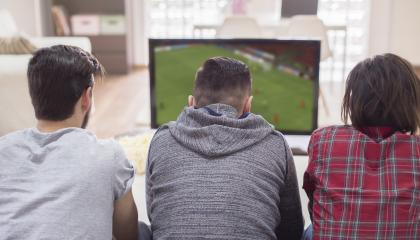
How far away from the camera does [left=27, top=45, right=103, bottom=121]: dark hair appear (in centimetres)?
142

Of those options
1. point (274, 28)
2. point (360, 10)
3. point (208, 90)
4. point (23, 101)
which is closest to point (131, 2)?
point (274, 28)

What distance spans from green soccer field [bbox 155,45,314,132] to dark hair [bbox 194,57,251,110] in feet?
2.40

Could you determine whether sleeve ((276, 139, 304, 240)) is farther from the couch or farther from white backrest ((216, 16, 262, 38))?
white backrest ((216, 16, 262, 38))

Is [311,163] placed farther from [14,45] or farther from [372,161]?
[14,45]

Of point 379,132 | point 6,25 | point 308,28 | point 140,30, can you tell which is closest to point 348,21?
point 308,28

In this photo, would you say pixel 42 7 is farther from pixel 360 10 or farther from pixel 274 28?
pixel 360 10

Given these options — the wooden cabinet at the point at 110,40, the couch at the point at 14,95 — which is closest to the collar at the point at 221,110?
the couch at the point at 14,95

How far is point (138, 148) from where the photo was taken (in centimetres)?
223

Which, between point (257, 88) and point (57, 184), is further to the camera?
point (257, 88)

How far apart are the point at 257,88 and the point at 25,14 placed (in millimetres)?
4491

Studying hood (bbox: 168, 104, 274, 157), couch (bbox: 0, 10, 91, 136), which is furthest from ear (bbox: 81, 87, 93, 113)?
couch (bbox: 0, 10, 91, 136)

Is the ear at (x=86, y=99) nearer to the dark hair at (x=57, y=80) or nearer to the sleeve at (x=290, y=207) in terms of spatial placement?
the dark hair at (x=57, y=80)

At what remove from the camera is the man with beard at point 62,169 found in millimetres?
1267

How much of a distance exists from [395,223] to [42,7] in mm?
5677
